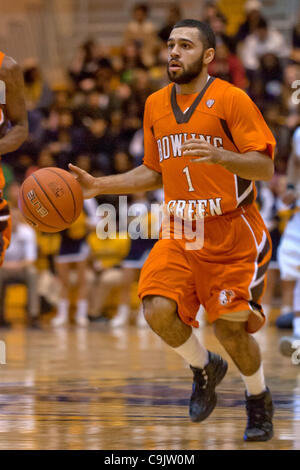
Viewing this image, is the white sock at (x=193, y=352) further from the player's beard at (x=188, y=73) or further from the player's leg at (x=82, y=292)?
the player's leg at (x=82, y=292)

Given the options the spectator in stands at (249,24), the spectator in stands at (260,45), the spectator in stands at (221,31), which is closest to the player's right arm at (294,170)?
the spectator in stands at (221,31)

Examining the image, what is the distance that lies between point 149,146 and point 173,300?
0.91 metres

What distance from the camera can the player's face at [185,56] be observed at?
4.57 m

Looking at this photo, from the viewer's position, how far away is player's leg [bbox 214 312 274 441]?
4.47 meters

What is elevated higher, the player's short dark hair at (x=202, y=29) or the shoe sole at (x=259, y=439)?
the player's short dark hair at (x=202, y=29)

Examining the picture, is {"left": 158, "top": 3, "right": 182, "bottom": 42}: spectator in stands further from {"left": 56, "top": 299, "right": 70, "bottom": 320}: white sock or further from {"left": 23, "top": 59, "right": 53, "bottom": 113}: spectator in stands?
{"left": 56, "top": 299, "right": 70, "bottom": 320}: white sock

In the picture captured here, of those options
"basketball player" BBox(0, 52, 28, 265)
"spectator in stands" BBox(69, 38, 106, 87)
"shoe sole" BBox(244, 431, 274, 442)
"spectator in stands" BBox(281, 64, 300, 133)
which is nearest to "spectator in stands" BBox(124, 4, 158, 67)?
"spectator in stands" BBox(69, 38, 106, 87)

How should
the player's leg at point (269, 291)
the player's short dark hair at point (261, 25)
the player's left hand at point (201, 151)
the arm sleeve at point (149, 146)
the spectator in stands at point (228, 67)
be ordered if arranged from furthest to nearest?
the player's short dark hair at point (261, 25) → the spectator in stands at point (228, 67) → the player's leg at point (269, 291) → the arm sleeve at point (149, 146) → the player's left hand at point (201, 151)

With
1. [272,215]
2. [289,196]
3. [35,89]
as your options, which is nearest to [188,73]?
[289,196]

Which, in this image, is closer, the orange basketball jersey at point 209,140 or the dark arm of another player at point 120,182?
the orange basketball jersey at point 209,140

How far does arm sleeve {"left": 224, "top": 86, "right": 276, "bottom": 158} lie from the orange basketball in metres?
0.90

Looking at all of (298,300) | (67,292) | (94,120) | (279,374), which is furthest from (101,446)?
(94,120)

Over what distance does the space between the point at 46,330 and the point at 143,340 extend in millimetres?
1560

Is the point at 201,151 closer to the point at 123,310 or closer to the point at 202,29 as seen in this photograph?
the point at 202,29
